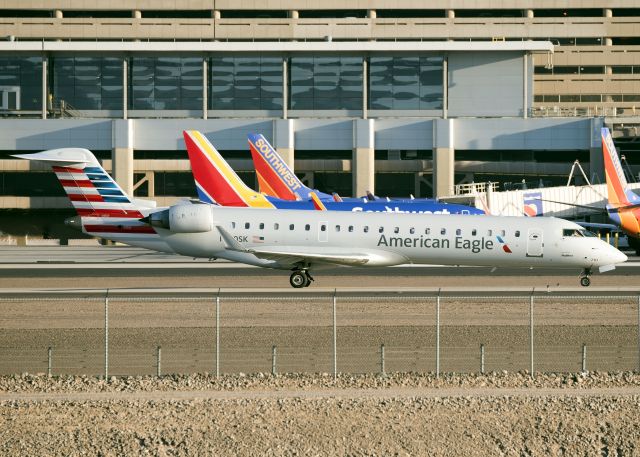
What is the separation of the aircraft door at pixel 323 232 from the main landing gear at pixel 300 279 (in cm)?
143

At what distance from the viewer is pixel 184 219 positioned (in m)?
45.5

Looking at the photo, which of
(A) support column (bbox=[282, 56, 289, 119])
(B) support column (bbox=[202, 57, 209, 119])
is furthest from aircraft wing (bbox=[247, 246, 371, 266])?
(A) support column (bbox=[282, 56, 289, 119])

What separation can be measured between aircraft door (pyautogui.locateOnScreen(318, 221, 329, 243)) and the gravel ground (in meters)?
19.2

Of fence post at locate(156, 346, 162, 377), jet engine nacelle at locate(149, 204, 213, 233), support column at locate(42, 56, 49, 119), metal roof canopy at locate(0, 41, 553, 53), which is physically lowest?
fence post at locate(156, 346, 162, 377)

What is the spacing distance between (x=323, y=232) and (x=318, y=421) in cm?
2103

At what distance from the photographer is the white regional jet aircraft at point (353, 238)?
1788 inches

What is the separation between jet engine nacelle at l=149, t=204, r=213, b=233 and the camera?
45531 millimetres

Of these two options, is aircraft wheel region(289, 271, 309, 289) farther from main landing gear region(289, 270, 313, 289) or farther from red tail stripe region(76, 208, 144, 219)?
red tail stripe region(76, 208, 144, 219)

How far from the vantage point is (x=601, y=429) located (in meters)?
25.1

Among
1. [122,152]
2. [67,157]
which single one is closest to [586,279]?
[67,157]

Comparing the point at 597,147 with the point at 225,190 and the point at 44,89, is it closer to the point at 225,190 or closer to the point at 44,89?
the point at 225,190

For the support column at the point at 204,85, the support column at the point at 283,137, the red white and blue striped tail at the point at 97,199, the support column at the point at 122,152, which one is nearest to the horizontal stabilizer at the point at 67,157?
the red white and blue striped tail at the point at 97,199

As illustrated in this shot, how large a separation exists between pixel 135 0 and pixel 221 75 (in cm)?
2371

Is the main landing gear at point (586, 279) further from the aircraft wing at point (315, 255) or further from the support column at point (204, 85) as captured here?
the support column at point (204, 85)
